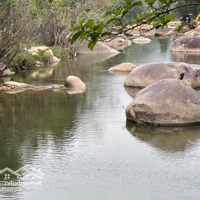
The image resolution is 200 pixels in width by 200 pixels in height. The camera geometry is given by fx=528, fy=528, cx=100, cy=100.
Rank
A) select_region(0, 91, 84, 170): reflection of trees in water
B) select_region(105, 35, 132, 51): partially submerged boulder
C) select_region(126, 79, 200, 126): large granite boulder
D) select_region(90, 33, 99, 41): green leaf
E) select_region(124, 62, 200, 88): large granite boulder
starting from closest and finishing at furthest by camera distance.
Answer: select_region(90, 33, 99, 41): green leaf
select_region(0, 91, 84, 170): reflection of trees in water
select_region(126, 79, 200, 126): large granite boulder
select_region(124, 62, 200, 88): large granite boulder
select_region(105, 35, 132, 51): partially submerged boulder

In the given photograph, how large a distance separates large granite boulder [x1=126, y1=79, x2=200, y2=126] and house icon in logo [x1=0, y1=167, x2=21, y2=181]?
13.7 ft

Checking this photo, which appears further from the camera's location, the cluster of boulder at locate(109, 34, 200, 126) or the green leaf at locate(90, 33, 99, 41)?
the cluster of boulder at locate(109, 34, 200, 126)

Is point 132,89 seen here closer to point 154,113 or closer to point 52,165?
point 154,113

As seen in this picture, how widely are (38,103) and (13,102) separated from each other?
90cm

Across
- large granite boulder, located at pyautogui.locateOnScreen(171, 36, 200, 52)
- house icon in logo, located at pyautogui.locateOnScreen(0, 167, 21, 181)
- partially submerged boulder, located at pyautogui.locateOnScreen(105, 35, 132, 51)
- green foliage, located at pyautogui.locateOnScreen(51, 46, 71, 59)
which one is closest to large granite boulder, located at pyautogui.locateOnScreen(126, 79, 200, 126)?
house icon in logo, located at pyautogui.locateOnScreen(0, 167, 21, 181)

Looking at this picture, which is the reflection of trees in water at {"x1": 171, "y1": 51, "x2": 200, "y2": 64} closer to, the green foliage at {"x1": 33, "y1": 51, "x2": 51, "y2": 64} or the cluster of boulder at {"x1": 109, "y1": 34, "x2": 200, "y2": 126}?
the green foliage at {"x1": 33, "y1": 51, "x2": 51, "y2": 64}

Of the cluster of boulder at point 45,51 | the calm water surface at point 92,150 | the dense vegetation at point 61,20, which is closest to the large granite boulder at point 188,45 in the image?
the dense vegetation at point 61,20

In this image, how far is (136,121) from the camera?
12992mm

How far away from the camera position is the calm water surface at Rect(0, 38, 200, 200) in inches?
336

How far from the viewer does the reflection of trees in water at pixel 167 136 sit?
11.3m

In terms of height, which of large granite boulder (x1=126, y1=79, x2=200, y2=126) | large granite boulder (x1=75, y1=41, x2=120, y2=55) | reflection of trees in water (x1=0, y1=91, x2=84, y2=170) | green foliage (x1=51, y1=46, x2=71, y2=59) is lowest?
large granite boulder (x1=75, y1=41, x2=120, y2=55)

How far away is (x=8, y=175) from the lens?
9.35 m

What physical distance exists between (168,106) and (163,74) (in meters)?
5.77

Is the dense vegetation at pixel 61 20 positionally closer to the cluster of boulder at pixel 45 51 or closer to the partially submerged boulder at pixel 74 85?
the cluster of boulder at pixel 45 51
